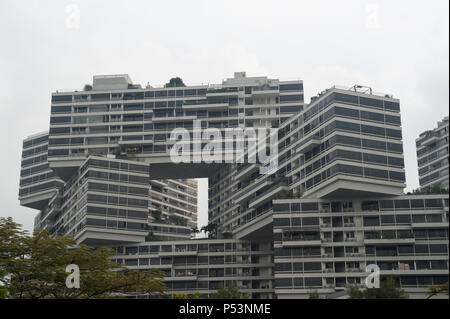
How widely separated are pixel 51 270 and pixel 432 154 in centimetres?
13261

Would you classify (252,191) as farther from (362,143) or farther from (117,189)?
(117,189)

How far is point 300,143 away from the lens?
376 ft

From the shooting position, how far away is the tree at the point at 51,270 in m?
49.7

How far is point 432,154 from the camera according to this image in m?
164

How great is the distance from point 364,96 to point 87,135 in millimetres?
67835

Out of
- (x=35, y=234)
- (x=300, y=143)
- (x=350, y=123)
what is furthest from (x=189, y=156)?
(x=35, y=234)

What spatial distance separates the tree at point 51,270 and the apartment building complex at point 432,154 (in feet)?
392

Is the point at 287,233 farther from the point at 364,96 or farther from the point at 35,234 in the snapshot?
the point at 35,234

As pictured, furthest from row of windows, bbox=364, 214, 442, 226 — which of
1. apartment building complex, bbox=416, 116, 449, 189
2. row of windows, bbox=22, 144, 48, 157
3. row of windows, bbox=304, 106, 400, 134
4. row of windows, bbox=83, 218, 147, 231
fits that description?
row of windows, bbox=22, 144, 48, 157

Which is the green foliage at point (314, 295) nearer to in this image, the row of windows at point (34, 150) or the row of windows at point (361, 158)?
the row of windows at point (361, 158)

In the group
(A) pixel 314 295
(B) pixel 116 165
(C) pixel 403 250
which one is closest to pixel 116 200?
(B) pixel 116 165

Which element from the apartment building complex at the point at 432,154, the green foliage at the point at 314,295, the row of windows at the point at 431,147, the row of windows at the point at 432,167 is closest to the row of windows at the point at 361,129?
the green foliage at the point at 314,295

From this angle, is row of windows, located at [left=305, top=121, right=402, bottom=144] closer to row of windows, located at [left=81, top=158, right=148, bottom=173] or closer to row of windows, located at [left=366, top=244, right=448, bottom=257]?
row of windows, located at [left=366, top=244, right=448, bottom=257]

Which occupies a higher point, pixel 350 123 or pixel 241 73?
pixel 241 73
